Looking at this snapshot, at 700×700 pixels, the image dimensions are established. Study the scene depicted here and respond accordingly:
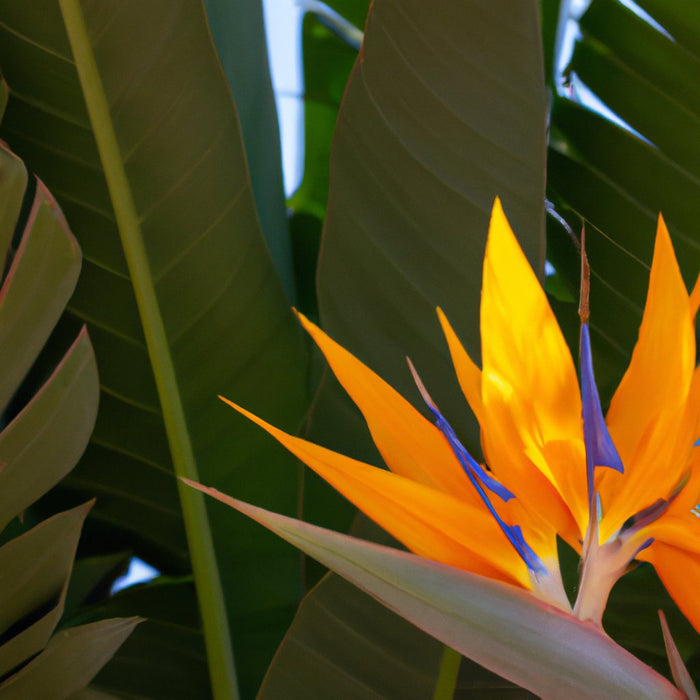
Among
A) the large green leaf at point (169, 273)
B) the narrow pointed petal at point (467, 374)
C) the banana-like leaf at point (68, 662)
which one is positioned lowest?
the banana-like leaf at point (68, 662)

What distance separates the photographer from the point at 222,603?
537 mm

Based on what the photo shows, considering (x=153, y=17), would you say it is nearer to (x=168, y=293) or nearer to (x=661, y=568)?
(x=168, y=293)

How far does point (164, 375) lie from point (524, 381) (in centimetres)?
31

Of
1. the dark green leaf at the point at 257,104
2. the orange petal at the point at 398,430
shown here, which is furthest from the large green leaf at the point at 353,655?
the dark green leaf at the point at 257,104

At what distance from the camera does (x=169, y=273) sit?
1.77 ft

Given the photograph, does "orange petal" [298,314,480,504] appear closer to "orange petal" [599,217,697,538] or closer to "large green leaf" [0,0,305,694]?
"orange petal" [599,217,697,538]

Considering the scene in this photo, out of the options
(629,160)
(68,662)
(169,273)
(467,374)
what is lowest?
(68,662)

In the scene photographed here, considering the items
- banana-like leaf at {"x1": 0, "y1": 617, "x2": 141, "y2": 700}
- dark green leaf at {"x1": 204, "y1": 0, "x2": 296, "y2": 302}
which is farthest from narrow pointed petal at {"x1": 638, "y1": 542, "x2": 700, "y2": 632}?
dark green leaf at {"x1": 204, "y1": 0, "x2": 296, "y2": 302}

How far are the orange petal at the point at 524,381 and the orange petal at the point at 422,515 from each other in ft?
0.07

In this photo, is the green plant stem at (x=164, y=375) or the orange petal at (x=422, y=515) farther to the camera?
the green plant stem at (x=164, y=375)

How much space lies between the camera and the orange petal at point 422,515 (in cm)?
26

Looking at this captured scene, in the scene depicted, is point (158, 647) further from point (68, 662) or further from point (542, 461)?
point (542, 461)

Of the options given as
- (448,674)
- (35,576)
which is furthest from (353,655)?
(35,576)

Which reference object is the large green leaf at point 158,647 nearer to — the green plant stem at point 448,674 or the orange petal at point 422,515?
the green plant stem at point 448,674
